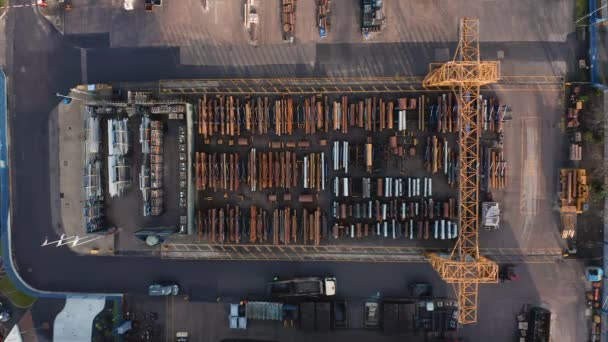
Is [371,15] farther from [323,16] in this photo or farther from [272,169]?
[272,169]

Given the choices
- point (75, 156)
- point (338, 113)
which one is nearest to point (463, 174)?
point (338, 113)

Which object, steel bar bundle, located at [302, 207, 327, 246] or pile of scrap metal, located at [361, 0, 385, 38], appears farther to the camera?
steel bar bundle, located at [302, 207, 327, 246]

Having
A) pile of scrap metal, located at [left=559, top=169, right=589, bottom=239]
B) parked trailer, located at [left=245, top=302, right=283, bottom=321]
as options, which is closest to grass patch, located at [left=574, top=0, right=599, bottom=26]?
pile of scrap metal, located at [left=559, top=169, right=589, bottom=239]

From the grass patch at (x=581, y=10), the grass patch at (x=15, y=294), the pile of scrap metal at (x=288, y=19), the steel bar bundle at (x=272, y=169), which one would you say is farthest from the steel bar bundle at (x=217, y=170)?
the grass patch at (x=581, y=10)

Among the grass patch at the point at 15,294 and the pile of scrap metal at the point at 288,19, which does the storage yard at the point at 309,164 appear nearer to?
the pile of scrap metal at the point at 288,19

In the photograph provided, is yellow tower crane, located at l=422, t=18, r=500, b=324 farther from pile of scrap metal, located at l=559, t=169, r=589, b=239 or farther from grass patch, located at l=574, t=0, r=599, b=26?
grass patch, located at l=574, t=0, r=599, b=26

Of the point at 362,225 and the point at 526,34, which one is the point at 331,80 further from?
the point at 526,34
